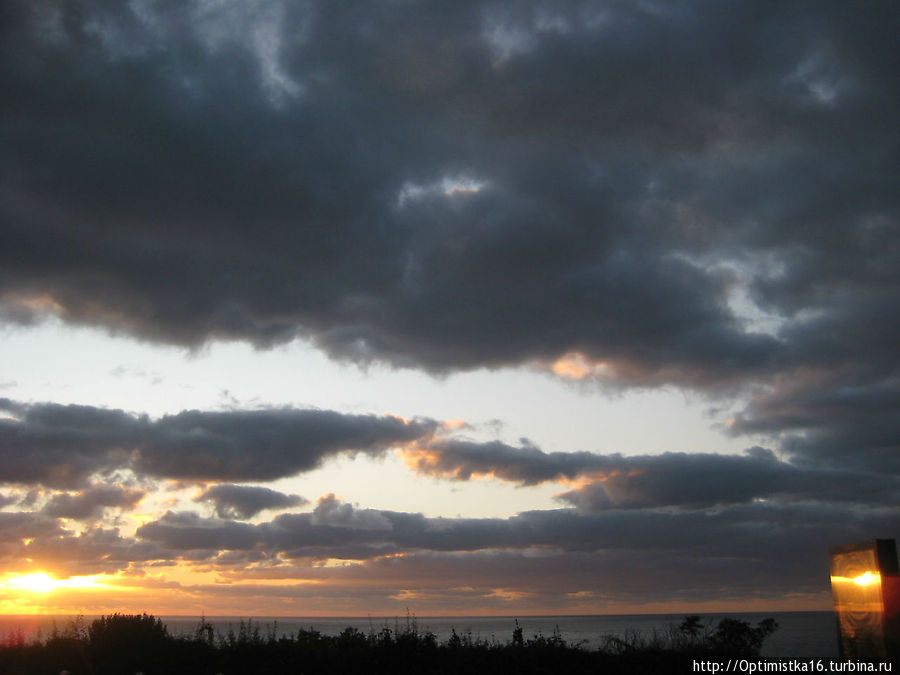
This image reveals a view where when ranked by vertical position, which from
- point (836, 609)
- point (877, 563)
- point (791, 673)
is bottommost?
point (791, 673)

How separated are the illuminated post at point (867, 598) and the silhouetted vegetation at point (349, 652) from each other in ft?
8.37

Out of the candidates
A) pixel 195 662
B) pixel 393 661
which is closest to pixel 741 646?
pixel 393 661

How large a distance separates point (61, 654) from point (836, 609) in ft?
54.0

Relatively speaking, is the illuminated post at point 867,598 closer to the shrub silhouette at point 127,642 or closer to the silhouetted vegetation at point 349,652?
the silhouetted vegetation at point 349,652

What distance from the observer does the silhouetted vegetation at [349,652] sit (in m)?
15.8

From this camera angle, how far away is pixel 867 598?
13680 mm

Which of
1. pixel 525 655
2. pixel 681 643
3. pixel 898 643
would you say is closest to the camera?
pixel 898 643

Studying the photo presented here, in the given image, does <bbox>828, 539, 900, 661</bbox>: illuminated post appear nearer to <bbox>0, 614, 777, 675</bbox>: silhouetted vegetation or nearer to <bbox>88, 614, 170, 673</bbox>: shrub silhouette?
<bbox>0, 614, 777, 675</bbox>: silhouetted vegetation

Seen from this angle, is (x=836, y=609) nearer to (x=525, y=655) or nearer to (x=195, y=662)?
(x=525, y=655)

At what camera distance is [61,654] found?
17500 millimetres

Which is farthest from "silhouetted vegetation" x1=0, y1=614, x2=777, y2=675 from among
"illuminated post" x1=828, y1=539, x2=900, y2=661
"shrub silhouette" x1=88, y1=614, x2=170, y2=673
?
"illuminated post" x1=828, y1=539, x2=900, y2=661

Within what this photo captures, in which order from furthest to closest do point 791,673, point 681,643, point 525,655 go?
1. point 681,643
2. point 525,655
3. point 791,673

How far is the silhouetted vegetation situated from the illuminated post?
2553 mm

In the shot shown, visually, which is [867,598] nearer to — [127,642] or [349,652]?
[349,652]
